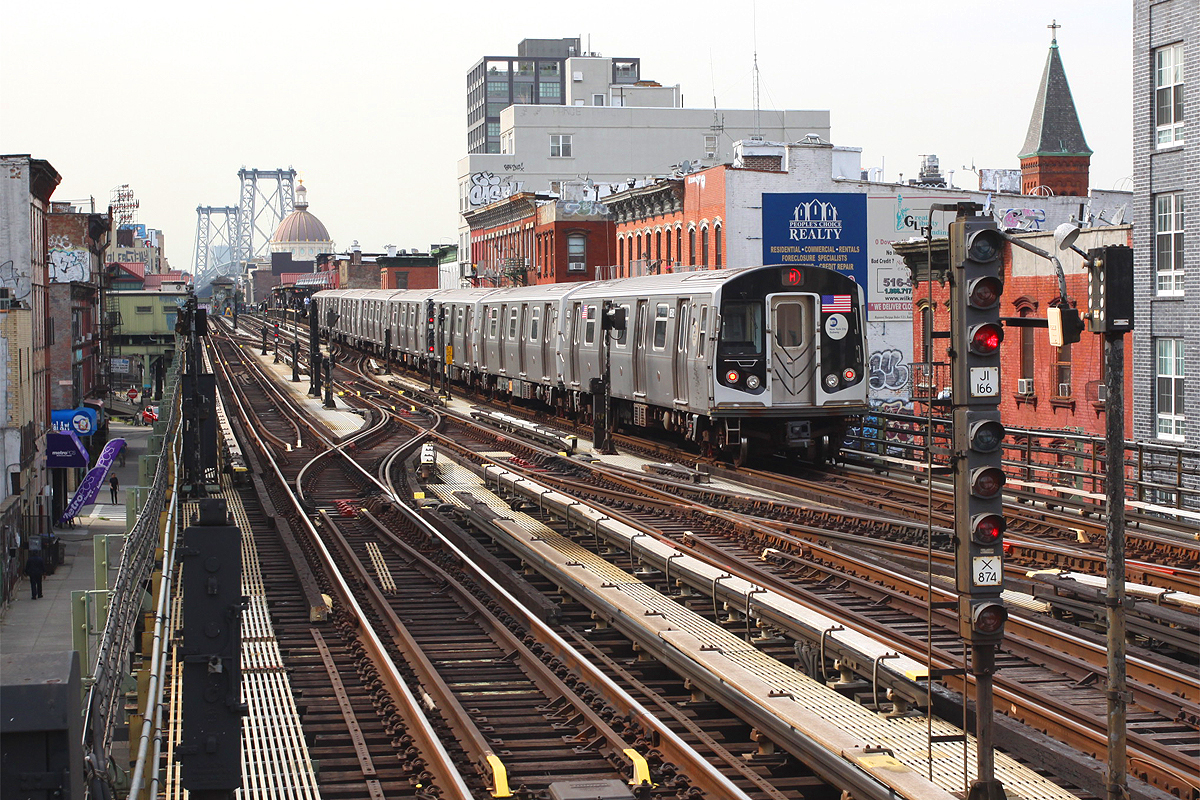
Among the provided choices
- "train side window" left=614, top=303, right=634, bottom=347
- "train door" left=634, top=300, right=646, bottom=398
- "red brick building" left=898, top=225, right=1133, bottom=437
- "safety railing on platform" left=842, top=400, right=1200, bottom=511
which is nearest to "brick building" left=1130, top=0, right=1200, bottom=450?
"safety railing on platform" left=842, top=400, right=1200, bottom=511

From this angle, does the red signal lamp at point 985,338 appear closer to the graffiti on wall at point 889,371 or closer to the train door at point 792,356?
the train door at point 792,356

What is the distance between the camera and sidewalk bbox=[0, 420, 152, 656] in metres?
22.3

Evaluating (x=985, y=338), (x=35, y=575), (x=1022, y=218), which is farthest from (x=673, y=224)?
(x=985, y=338)

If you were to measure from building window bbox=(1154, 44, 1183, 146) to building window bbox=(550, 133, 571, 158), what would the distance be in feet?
229

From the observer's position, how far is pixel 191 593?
7125 mm

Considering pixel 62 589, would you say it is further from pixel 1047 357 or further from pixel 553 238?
pixel 553 238

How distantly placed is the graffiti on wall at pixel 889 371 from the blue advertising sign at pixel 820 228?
2648 mm

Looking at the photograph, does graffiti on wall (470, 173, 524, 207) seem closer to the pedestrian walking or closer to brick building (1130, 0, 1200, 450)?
the pedestrian walking

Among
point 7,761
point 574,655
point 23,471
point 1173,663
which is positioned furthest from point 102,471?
point 7,761

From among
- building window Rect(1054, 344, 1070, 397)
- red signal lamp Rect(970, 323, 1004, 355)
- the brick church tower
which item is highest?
the brick church tower

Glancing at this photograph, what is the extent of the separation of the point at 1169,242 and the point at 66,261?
Result: 49779mm

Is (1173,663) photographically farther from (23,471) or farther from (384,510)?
(23,471)

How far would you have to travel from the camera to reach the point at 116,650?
10.6 m

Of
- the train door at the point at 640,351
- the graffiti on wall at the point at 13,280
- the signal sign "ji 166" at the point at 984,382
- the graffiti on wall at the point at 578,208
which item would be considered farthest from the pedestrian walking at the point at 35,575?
the graffiti on wall at the point at 578,208
